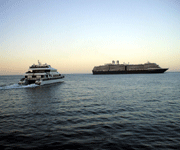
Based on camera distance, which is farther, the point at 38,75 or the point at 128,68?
the point at 128,68

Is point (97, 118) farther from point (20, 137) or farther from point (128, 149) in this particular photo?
point (20, 137)

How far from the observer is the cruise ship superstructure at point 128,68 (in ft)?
453

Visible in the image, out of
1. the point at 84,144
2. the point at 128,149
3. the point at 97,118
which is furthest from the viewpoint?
the point at 97,118

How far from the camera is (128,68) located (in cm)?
14975

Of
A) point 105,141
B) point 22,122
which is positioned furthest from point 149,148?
point 22,122

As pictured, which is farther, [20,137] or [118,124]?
[118,124]

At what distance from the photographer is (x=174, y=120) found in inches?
404

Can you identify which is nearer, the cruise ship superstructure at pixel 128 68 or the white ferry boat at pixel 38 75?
the white ferry boat at pixel 38 75

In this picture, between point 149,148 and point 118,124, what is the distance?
3.25 metres

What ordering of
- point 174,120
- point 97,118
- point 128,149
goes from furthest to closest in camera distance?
point 97,118
point 174,120
point 128,149

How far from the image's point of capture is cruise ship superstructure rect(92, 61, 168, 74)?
138000mm

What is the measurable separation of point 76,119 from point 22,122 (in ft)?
13.5

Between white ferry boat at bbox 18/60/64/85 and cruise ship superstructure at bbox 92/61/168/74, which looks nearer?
white ferry boat at bbox 18/60/64/85

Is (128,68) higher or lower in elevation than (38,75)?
higher
